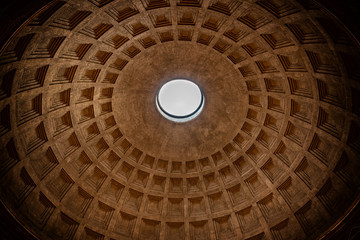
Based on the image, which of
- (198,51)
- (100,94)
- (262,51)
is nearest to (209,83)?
(198,51)

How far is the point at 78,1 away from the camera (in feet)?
51.1

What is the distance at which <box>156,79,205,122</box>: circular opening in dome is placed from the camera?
25.7 metres

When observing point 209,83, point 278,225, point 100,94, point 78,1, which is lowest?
point 278,225

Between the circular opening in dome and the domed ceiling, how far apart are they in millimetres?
1077

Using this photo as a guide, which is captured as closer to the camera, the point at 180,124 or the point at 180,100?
the point at 180,124

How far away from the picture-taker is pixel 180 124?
25297mm

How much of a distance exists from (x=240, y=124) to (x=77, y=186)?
14122 millimetres

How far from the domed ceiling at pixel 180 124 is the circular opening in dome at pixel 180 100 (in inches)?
42.4

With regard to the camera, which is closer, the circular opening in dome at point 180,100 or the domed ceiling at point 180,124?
→ the domed ceiling at point 180,124

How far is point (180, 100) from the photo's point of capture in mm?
28031

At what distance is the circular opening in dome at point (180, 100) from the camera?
84.3 feet

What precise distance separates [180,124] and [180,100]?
358 centimetres

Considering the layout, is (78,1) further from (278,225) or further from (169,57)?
(278,225)

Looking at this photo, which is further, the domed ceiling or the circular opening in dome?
the circular opening in dome
